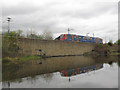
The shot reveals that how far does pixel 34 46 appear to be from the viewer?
2502 cm

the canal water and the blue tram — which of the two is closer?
the canal water

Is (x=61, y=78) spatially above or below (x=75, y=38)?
below

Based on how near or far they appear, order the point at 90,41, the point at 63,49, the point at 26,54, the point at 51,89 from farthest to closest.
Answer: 1. the point at 90,41
2. the point at 63,49
3. the point at 26,54
4. the point at 51,89

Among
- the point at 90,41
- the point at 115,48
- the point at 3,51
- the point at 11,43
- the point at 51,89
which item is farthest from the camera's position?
the point at 115,48

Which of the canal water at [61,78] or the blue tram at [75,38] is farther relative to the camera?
the blue tram at [75,38]

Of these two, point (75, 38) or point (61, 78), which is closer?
point (61, 78)

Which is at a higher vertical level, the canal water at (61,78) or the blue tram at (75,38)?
the blue tram at (75,38)

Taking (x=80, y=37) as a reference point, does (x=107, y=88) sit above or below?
below

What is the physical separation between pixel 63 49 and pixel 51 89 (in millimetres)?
27092

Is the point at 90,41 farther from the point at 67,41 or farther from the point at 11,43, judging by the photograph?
the point at 11,43

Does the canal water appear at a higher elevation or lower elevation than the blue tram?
lower

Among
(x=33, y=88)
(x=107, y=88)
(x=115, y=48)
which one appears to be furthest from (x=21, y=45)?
(x=115, y=48)

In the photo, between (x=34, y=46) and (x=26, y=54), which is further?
(x=34, y=46)

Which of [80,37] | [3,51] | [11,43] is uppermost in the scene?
[80,37]
